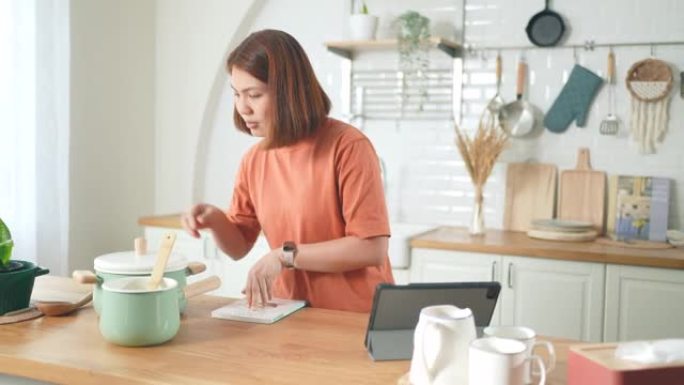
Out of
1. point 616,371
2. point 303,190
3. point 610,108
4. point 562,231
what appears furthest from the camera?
point 610,108

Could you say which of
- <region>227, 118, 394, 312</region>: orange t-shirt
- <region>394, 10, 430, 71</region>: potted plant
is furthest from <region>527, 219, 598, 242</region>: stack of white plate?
<region>227, 118, 394, 312</region>: orange t-shirt

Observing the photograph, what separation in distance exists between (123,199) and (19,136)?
88 cm

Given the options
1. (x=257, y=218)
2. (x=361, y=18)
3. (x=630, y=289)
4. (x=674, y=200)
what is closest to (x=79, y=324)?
(x=257, y=218)

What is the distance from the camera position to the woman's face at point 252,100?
6.66ft

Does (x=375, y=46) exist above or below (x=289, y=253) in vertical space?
above

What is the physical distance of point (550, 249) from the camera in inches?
126

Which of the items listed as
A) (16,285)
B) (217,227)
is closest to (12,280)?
(16,285)

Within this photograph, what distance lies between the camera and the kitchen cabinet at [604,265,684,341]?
10.0ft

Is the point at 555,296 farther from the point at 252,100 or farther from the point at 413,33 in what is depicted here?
the point at 252,100

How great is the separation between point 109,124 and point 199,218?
2129mm

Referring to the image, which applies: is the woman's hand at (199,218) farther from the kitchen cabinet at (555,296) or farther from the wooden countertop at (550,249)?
the kitchen cabinet at (555,296)

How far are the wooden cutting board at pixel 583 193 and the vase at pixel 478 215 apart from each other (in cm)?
42

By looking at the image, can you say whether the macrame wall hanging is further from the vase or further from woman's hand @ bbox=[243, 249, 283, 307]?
woman's hand @ bbox=[243, 249, 283, 307]

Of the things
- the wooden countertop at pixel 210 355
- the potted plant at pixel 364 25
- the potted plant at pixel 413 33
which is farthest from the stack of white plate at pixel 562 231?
the wooden countertop at pixel 210 355
